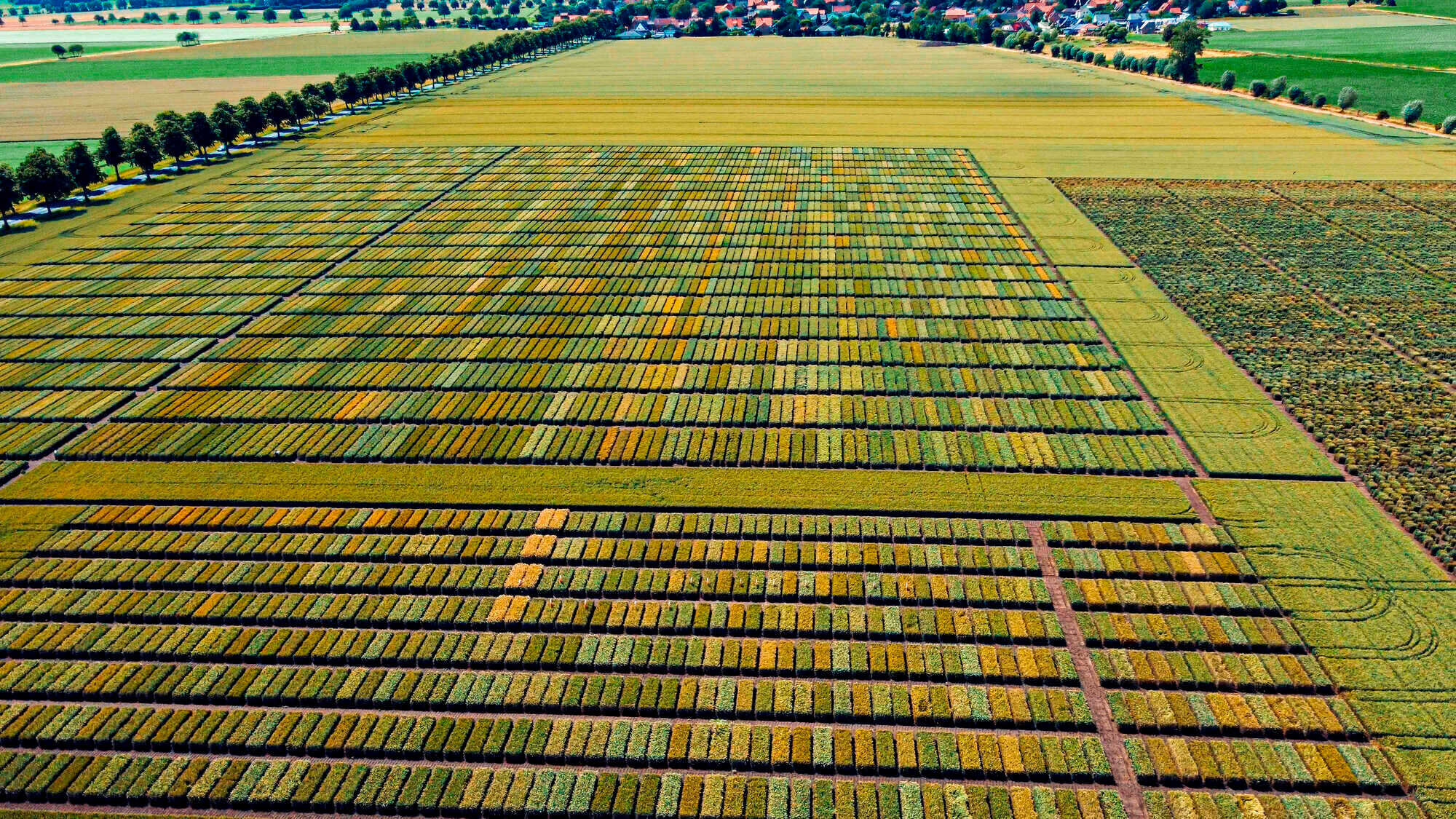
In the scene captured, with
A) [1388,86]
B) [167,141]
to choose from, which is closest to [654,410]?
[167,141]

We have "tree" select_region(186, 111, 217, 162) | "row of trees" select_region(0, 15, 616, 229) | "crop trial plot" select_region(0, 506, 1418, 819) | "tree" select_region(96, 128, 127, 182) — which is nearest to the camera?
"crop trial plot" select_region(0, 506, 1418, 819)

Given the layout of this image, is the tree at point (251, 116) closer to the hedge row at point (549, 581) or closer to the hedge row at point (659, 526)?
the hedge row at point (659, 526)

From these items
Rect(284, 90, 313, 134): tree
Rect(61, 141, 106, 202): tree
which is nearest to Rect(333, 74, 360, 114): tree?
Rect(284, 90, 313, 134): tree

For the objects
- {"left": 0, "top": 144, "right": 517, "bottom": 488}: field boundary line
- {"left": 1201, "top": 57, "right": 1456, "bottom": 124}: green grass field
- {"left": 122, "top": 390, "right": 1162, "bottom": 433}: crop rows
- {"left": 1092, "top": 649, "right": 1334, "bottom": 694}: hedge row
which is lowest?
{"left": 1092, "top": 649, "right": 1334, "bottom": 694}: hedge row

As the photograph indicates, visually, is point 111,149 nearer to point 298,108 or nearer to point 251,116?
point 251,116

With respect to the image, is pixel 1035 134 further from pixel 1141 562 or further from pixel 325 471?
pixel 325 471

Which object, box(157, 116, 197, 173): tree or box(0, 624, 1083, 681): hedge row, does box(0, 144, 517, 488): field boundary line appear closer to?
box(0, 624, 1083, 681): hedge row

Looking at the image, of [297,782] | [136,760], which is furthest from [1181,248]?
[136,760]
